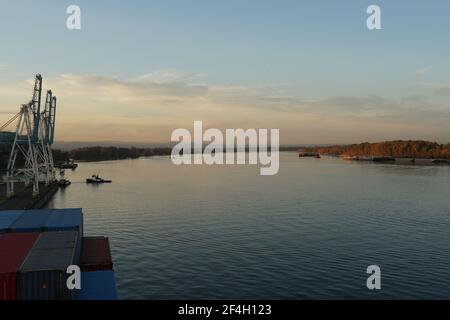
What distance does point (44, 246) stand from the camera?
84.6ft

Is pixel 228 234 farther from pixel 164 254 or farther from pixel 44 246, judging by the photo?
pixel 44 246

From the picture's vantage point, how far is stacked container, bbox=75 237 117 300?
23.7 m

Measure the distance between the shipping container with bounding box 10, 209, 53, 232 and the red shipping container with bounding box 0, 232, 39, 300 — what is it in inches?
169

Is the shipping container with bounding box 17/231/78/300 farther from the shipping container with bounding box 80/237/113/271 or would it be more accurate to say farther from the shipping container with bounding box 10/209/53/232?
the shipping container with bounding box 10/209/53/232

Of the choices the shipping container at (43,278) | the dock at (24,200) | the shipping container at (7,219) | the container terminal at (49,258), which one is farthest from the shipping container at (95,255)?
the dock at (24,200)

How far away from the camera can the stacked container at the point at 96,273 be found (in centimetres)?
2369

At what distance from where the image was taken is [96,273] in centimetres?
2797

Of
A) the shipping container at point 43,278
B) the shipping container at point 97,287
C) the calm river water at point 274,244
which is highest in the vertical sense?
the shipping container at point 43,278

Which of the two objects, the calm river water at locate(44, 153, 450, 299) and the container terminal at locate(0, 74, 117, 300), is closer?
the container terminal at locate(0, 74, 117, 300)

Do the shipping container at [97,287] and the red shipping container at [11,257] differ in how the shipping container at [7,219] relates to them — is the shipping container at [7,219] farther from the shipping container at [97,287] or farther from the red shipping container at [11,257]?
the shipping container at [97,287]

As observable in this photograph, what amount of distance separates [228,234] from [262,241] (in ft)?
17.1

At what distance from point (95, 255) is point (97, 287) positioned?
825 centimetres

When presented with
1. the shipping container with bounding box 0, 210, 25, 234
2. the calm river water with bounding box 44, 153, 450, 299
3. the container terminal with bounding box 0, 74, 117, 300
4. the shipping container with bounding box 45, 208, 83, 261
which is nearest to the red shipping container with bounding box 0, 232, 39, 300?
the container terminal with bounding box 0, 74, 117, 300
